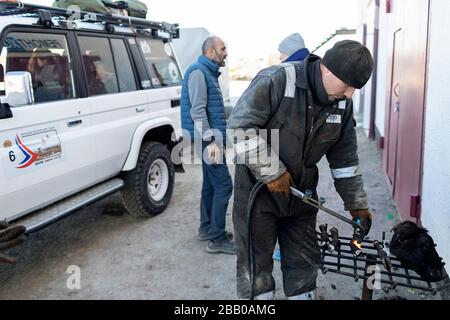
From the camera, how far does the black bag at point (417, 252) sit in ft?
8.68

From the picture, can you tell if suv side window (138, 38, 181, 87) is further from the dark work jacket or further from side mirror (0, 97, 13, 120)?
the dark work jacket

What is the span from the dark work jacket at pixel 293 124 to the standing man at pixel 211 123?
1337 mm

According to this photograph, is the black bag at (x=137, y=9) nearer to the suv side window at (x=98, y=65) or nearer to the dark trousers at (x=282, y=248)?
the suv side window at (x=98, y=65)

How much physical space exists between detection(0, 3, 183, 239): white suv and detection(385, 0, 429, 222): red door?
274cm

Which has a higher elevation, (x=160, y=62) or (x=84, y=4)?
(x=84, y=4)

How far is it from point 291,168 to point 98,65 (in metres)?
2.77

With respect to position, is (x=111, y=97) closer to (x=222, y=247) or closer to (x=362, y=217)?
(x=222, y=247)

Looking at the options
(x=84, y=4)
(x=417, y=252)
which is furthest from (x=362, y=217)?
(x=84, y=4)

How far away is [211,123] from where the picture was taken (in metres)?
4.19

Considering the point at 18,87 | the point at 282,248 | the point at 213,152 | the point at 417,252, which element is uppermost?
the point at 18,87

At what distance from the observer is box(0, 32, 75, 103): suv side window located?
11.9ft

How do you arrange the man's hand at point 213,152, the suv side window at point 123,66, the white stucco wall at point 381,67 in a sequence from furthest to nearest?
the white stucco wall at point 381,67 → the suv side window at point 123,66 → the man's hand at point 213,152

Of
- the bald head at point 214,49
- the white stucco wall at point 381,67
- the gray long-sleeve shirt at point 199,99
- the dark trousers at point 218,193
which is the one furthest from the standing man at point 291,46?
the white stucco wall at point 381,67
